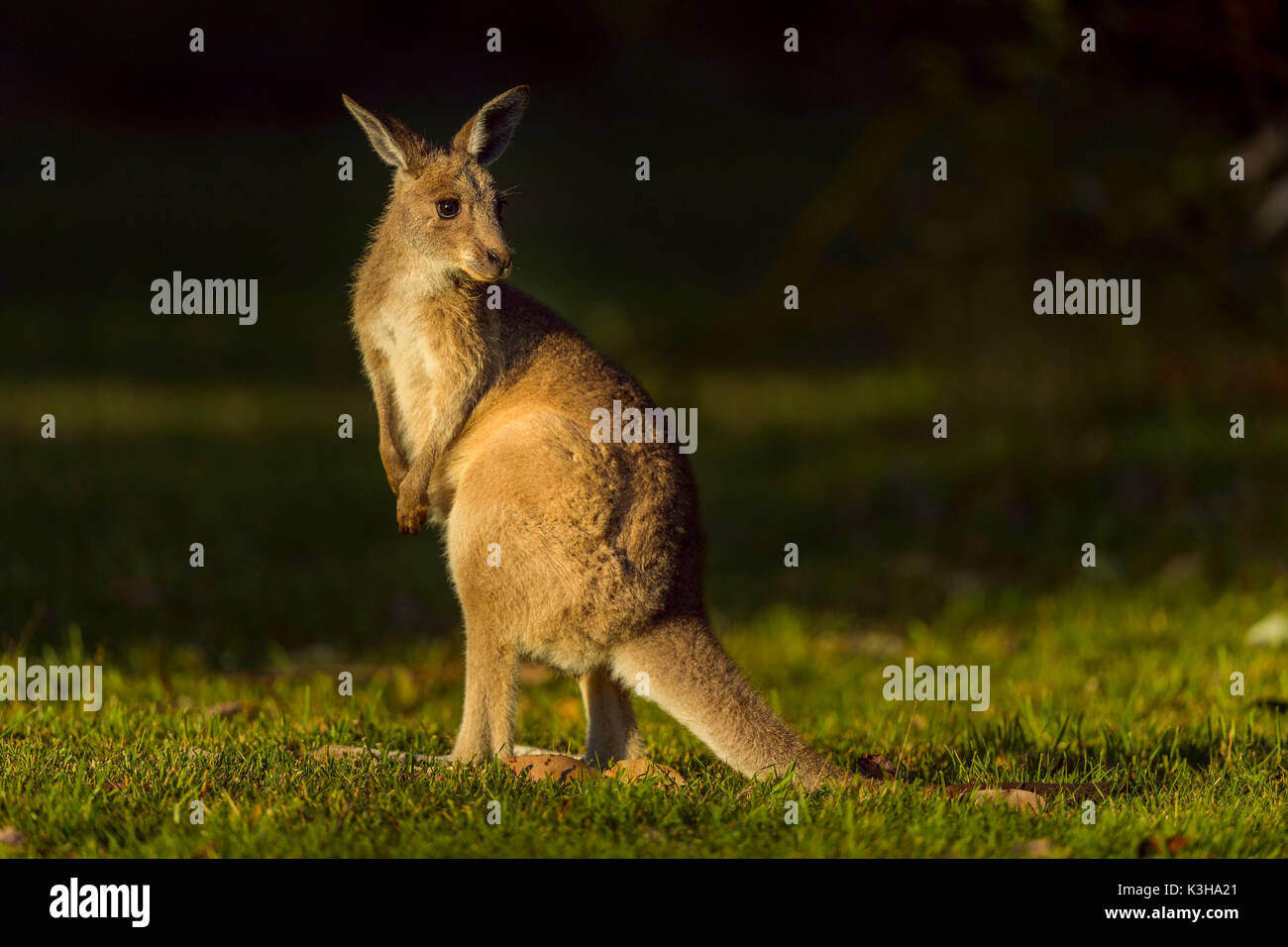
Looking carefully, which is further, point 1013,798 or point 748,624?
point 748,624

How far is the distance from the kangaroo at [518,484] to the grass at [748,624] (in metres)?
0.31

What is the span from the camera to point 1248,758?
16.6 ft

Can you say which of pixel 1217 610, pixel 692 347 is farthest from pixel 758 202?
pixel 1217 610

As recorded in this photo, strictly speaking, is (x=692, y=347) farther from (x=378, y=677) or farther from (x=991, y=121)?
(x=378, y=677)

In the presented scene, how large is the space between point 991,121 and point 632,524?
722 centimetres

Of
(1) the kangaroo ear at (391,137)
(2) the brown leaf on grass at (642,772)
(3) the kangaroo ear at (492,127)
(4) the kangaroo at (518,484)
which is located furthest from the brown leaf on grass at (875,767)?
(1) the kangaroo ear at (391,137)

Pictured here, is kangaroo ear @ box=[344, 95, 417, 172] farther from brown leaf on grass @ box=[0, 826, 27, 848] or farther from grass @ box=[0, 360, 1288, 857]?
brown leaf on grass @ box=[0, 826, 27, 848]

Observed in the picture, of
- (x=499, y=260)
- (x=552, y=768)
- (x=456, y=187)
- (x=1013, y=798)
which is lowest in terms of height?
(x=1013, y=798)

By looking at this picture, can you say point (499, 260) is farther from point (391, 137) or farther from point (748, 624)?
point (748, 624)

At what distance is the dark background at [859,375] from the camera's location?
28.1 ft

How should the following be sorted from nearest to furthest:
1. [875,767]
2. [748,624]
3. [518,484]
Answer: [518,484] < [875,767] < [748,624]

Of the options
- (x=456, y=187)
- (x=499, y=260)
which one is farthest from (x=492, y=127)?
(x=499, y=260)

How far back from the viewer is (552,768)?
4531 millimetres

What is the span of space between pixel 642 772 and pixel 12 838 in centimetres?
172
